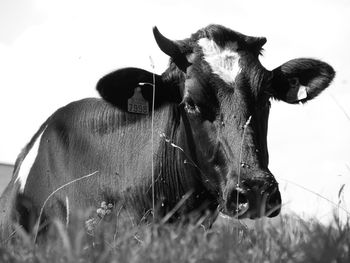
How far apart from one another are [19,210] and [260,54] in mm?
3006

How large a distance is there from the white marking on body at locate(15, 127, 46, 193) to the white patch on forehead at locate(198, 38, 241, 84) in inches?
82.0

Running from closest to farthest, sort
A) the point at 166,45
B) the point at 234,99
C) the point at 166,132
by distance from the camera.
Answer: the point at 234,99
the point at 166,132
the point at 166,45

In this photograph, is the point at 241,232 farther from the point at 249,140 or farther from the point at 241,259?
the point at 249,140

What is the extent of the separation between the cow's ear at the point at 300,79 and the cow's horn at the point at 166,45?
1.12 metres

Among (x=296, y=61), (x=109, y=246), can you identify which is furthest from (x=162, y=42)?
(x=109, y=246)

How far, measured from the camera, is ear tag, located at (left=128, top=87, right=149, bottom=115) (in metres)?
6.07

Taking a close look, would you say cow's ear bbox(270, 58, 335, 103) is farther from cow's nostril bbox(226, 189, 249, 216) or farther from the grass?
the grass

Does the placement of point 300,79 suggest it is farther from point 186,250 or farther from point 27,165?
point 186,250

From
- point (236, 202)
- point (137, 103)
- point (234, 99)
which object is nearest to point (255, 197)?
point (236, 202)

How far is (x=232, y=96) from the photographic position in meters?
5.39

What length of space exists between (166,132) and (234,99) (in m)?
0.92

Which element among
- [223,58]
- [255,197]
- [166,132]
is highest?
[223,58]

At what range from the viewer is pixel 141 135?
6.09m

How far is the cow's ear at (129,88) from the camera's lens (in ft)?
19.6
